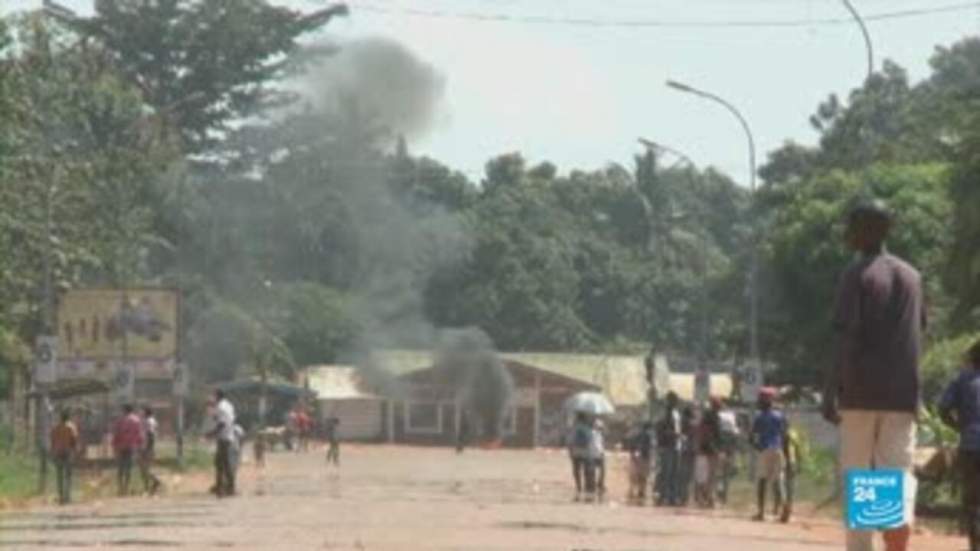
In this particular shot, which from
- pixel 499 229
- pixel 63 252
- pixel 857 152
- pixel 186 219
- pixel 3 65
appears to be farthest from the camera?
pixel 499 229

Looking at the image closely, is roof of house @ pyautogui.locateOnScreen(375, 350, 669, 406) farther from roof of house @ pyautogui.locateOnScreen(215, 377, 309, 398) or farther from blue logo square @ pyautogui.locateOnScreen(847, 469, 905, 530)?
blue logo square @ pyautogui.locateOnScreen(847, 469, 905, 530)

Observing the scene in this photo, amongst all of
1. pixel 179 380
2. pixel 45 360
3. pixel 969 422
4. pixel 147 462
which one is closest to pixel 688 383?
pixel 179 380

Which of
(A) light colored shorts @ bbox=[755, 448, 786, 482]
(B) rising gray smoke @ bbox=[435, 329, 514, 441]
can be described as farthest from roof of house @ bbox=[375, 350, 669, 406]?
(A) light colored shorts @ bbox=[755, 448, 786, 482]

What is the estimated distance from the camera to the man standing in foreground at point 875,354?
10844 mm

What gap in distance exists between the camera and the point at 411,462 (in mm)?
68688

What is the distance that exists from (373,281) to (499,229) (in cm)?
2817

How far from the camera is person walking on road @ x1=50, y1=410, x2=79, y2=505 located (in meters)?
37.0

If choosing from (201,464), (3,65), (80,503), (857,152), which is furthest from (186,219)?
(80,503)

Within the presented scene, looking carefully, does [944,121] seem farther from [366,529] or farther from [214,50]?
[366,529]

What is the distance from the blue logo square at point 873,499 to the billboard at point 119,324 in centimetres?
4767

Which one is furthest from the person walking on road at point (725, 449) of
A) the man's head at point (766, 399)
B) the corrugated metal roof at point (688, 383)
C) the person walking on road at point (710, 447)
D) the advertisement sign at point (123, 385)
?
the corrugated metal roof at point (688, 383)

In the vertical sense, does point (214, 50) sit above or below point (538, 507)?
above

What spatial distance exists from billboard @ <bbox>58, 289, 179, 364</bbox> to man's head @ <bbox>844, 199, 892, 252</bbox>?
45.9m

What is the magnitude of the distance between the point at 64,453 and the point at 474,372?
44.8m
